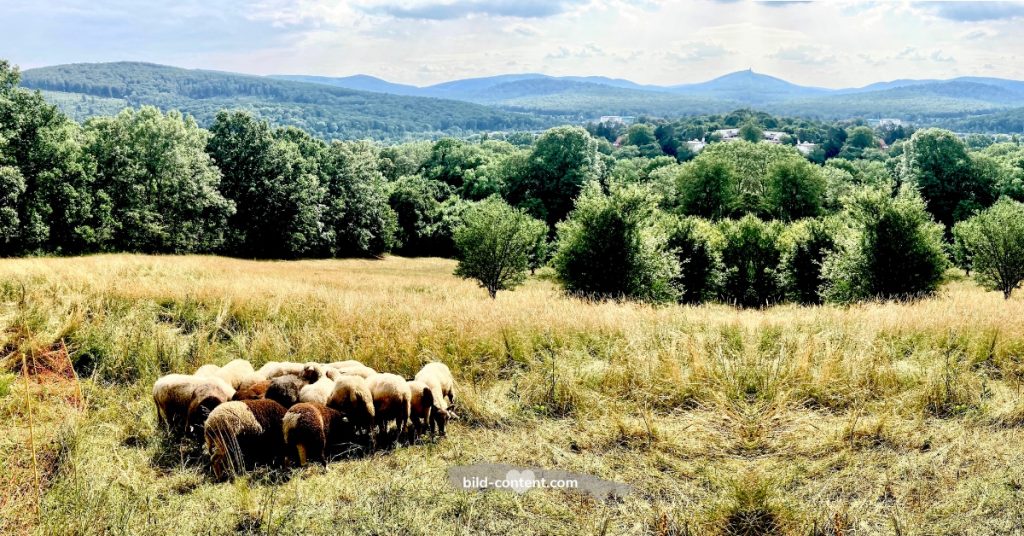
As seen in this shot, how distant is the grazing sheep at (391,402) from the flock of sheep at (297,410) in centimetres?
1

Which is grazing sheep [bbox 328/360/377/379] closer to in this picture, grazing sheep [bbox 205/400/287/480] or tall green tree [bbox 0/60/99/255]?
grazing sheep [bbox 205/400/287/480]

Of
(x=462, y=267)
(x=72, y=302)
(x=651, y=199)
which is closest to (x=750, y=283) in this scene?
(x=651, y=199)

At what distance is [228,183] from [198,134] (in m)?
4.77

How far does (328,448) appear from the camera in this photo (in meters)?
7.01

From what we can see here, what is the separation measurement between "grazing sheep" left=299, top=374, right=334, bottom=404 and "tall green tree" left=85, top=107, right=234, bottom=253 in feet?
145

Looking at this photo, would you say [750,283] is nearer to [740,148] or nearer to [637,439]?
[637,439]

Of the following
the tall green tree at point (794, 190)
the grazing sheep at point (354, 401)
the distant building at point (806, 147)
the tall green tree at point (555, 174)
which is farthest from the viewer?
the distant building at point (806, 147)

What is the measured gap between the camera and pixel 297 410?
6734 mm

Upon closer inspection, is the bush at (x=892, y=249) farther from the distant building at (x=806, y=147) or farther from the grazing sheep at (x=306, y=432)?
the distant building at (x=806, y=147)

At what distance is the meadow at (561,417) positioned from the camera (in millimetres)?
5410

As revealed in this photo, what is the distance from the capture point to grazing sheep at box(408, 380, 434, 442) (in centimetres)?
739

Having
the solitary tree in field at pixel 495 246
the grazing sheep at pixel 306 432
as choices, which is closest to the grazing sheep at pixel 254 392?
the grazing sheep at pixel 306 432

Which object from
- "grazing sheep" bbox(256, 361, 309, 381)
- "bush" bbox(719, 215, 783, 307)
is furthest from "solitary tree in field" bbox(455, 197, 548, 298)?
"grazing sheep" bbox(256, 361, 309, 381)

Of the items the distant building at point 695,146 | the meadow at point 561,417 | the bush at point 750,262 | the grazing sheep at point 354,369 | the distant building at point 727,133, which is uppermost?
the distant building at point 727,133
